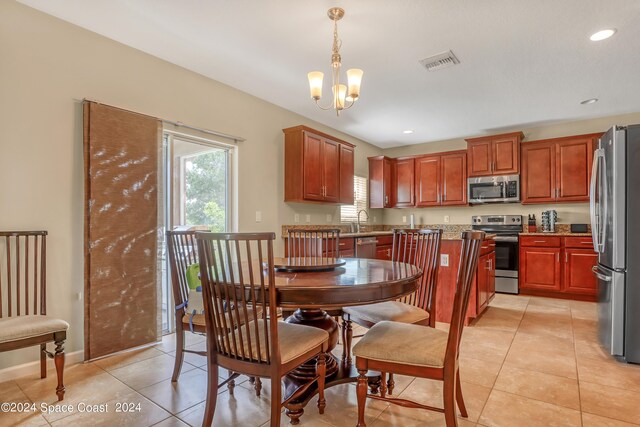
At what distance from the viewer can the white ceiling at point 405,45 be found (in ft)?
7.71

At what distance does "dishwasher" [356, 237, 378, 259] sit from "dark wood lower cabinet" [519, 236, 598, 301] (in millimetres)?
2160

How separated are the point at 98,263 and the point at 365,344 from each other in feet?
6.96

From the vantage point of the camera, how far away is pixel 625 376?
2297 mm

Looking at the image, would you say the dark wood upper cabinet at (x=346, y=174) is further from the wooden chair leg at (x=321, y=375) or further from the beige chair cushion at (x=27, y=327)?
the beige chair cushion at (x=27, y=327)

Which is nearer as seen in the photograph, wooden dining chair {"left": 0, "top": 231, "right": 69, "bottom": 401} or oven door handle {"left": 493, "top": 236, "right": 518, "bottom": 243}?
wooden dining chair {"left": 0, "top": 231, "right": 69, "bottom": 401}

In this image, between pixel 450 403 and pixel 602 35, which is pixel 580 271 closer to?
pixel 602 35

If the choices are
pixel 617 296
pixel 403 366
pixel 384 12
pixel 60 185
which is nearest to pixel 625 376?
pixel 617 296

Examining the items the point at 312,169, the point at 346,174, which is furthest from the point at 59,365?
the point at 346,174

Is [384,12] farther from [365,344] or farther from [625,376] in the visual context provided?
[625,376]

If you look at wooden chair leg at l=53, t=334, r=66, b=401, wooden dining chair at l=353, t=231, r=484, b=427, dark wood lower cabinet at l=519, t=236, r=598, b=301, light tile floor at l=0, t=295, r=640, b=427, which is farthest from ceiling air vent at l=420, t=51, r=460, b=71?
wooden chair leg at l=53, t=334, r=66, b=401

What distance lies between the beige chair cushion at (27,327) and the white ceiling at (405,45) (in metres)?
2.07

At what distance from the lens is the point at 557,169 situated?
4.82 m

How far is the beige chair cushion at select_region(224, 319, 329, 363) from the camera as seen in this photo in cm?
150

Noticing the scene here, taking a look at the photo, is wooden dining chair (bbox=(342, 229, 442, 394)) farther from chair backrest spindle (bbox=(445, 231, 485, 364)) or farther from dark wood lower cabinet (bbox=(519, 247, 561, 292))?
dark wood lower cabinet (bbox=(519, 247, 561, 292))
